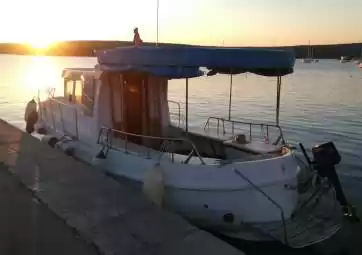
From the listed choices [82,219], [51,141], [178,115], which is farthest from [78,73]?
[82,219]

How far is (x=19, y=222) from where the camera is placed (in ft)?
19.4

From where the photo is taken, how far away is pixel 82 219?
5957 mm

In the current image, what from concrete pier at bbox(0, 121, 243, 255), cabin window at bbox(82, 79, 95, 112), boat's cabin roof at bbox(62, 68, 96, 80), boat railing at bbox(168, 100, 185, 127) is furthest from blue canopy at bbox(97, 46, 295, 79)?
boat railing at bbox(168, 100, 185, 127)

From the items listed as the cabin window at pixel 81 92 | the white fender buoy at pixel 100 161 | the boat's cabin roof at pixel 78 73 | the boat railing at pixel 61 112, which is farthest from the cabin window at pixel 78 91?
the white fender buoy at pixel 100 161

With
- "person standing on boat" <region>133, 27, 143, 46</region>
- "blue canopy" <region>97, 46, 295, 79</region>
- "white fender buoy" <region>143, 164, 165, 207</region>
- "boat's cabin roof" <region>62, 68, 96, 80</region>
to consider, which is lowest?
"white fender buoy" <region>143, 164, 165, 207</region>

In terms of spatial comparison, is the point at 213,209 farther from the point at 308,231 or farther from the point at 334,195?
the point at 334,195

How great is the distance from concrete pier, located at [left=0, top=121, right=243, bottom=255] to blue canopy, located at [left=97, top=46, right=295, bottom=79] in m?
1.94

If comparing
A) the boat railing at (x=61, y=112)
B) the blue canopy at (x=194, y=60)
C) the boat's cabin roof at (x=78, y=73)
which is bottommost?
the boat railing at (x=61, y=112)

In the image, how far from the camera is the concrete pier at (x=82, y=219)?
5.19 m

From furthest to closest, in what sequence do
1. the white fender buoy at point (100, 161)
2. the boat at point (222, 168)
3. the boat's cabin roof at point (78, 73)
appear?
the boat's cabin roof at point (78, 73), the white fender buoy at point (100, 161), the boat at point (222, 168)

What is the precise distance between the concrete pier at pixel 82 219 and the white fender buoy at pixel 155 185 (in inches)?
22.5

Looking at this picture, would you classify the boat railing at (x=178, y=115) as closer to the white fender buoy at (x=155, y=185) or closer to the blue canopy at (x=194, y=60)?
the blue canopy at (x=194, y=60)

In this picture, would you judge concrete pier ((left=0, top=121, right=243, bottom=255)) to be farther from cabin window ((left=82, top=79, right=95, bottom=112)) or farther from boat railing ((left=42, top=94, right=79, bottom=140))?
boat railing ((left=42, top=94, right=79, bottom=140))

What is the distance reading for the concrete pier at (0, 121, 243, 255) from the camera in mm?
5188
